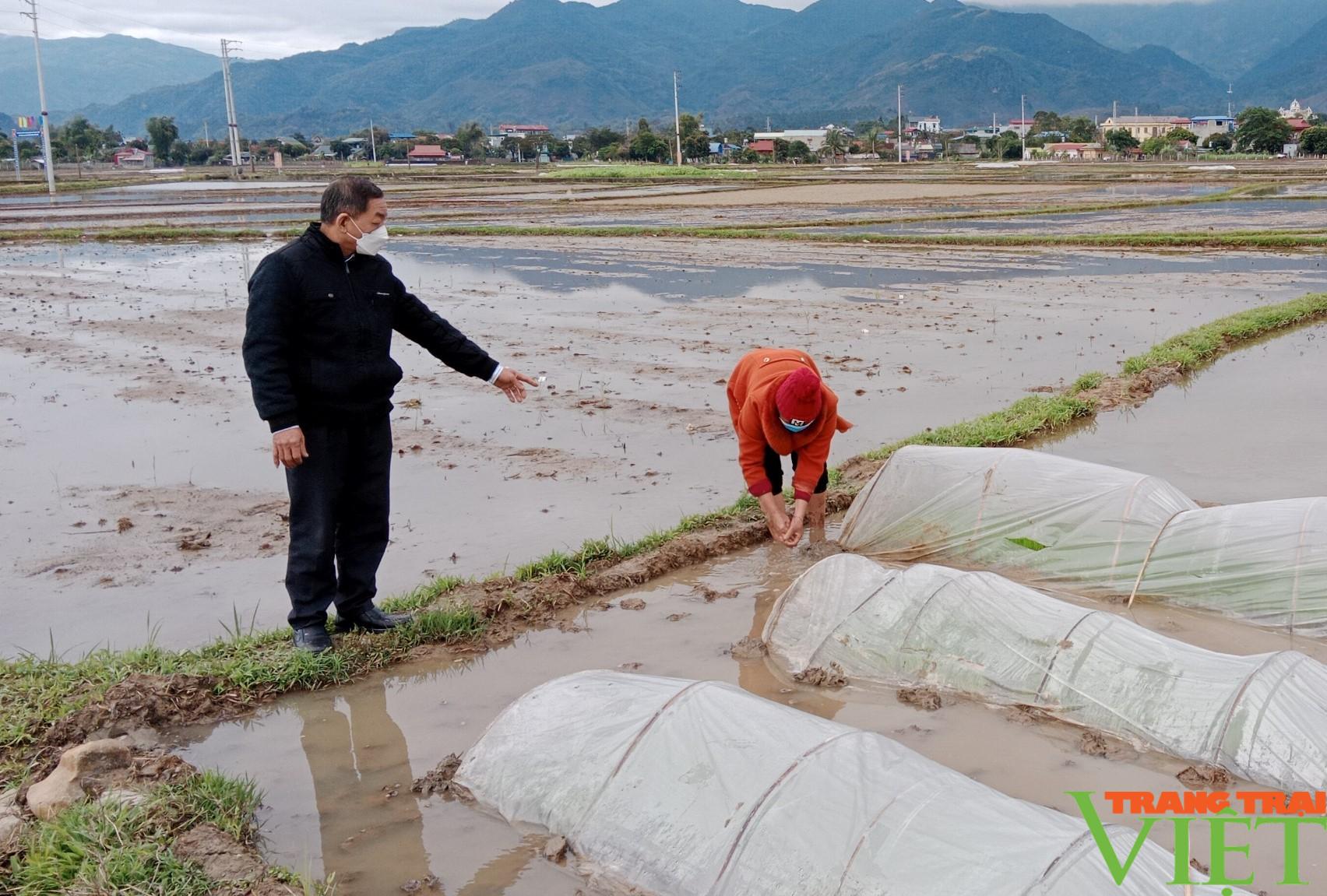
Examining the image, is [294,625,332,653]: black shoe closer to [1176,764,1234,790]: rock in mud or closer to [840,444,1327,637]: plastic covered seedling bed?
[840,444,1327,637]: plastic covered seedling bed

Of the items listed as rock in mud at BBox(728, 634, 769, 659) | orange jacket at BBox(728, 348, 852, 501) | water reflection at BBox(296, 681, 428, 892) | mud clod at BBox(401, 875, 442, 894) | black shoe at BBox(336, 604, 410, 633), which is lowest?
mud clod at BBox(401, 875, 442, 894)

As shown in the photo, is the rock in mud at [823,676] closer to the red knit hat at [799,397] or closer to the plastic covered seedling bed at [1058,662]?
the plastic covered seedling bed at [1058,662]

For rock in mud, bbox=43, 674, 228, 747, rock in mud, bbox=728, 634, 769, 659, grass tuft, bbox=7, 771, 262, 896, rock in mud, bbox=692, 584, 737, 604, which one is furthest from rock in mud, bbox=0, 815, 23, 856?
rock in mud, bbox=692, 584, 737, 604

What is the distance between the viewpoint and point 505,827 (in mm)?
3574

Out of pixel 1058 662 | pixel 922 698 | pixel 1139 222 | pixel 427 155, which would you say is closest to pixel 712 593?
pixel 922 698

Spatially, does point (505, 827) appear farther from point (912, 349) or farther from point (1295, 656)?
point (912, 349)

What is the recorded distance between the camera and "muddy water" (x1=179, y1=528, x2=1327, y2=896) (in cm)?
343

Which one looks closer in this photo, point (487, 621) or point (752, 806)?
point (752, 806)

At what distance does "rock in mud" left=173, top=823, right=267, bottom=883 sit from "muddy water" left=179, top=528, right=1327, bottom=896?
18 cm

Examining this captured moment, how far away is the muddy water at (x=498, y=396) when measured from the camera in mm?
5918

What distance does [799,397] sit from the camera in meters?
4.94

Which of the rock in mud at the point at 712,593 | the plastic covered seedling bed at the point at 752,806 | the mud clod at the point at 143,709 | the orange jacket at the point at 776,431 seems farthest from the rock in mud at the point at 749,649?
the mud clod at the point at 143,709

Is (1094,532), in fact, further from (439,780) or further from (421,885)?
(421,885)

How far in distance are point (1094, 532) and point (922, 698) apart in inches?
62.3
